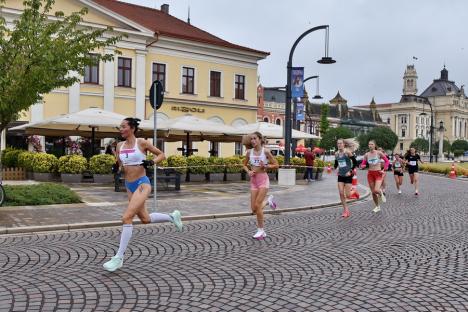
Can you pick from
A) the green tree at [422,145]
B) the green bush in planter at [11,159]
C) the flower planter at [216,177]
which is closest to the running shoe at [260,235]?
the flower planter at [216,177]

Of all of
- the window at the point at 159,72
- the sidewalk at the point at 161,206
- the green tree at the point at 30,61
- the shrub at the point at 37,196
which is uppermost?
the window at the point at 159,72

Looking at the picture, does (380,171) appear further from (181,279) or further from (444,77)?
(444,77)

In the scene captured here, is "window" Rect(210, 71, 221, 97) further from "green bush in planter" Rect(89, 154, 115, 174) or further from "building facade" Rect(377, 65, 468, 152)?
"building facade" Rect(377, 65, 468, 152)

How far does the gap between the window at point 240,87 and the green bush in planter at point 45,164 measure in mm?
23116

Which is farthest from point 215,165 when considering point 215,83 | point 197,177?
point 215,83

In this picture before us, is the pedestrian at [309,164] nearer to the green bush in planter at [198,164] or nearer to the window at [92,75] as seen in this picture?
the green bush in planter at [198,164]

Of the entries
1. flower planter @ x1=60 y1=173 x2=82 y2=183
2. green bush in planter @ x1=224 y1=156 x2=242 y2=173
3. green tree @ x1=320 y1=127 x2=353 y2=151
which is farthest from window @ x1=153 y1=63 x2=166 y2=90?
green tree @ x1=320 y1=127 x2=353 y2=151

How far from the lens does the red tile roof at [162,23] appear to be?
1465 inches

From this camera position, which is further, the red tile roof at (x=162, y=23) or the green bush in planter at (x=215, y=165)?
the red tile roof at (x=162, y=23)

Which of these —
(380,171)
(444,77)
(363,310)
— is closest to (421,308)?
(363,310)

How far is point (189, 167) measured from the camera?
20203 millimetres

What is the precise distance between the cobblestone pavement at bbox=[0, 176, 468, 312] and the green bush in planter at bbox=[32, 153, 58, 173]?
33.6ft

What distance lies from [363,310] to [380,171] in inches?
342

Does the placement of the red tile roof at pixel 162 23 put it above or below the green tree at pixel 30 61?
above
